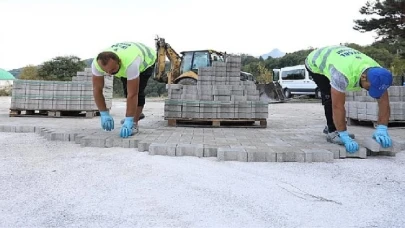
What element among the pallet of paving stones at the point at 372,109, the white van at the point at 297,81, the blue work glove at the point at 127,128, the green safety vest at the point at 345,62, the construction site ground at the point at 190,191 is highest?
the white van at the point at 297,81

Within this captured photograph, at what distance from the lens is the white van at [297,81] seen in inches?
840

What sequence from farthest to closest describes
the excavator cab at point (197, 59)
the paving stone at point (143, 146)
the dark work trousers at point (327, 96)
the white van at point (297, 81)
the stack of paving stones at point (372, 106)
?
1. the white van at point (297, 81)
2. the excavator cab at point (197, 59)
3. the stack of paving stones at point (372, 106)
4. the dark work trousers at point (327, 96)
5. the paving stone at point (143, 146)

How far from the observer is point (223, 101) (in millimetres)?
6145

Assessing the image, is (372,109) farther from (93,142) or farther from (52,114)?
(52,114)

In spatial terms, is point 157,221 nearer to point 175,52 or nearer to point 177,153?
point 177,153

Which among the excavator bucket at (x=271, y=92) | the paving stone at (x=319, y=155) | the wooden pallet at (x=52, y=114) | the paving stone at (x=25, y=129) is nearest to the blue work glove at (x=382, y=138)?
the paving stone at (x=319, y=155)

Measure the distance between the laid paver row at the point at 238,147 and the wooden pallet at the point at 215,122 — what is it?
1.49m

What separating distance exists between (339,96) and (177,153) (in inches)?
72.2

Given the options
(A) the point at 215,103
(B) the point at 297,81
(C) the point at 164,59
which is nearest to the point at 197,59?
(C) the point at 164,59

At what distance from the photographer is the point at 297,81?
22.2 m

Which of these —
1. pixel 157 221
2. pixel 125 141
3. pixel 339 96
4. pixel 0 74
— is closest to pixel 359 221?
pixel 157 221

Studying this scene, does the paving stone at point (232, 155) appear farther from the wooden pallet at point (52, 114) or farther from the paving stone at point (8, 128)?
the wooden pallet at point (52, 114)

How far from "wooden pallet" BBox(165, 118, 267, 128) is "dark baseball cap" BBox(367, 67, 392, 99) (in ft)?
9.24

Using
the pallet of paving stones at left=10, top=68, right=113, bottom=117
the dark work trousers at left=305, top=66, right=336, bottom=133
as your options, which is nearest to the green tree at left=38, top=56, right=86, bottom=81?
the pallet of paving stones at left=10, top=68, right=113, bottom=117
